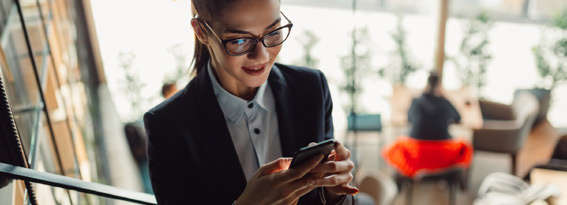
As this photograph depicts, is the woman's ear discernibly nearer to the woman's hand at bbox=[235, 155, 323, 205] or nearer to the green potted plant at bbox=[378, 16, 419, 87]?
the woman's hand at bbox=[235, 155, 323, 205]

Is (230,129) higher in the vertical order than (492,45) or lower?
higher

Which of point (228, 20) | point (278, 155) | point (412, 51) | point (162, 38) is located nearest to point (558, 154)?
point (412, 51)

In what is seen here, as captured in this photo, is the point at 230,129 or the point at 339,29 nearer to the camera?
the point at 230,129

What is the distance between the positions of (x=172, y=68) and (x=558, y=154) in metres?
4.09

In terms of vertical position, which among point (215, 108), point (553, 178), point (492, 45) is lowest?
point (553, 178)

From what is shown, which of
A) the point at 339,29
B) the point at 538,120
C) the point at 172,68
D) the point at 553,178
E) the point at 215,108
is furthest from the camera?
the point at 538,120

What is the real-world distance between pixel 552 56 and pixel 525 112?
133cm

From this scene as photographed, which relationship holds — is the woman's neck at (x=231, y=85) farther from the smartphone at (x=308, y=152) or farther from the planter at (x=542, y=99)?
the planter at (x=542, y=99)

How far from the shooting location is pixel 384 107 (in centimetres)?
566

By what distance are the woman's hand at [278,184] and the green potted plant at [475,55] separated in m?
4.84

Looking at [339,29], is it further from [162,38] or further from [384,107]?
[162,38]

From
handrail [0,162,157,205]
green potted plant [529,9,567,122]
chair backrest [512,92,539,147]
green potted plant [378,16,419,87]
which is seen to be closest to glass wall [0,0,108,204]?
handrail [0,162,157,205]

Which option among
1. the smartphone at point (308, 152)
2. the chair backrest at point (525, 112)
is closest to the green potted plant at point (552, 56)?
the chair backrest at point (525, 112)

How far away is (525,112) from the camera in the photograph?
14.6 feet
